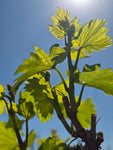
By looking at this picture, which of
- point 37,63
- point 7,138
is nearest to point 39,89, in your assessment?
point 37,63

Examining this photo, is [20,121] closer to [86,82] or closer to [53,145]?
[53,145]

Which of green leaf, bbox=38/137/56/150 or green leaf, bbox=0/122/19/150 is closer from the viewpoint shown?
green leaf, bbox=38/137/56/150

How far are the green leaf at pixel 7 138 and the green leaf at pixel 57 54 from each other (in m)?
0.90

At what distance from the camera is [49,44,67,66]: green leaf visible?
892 mm

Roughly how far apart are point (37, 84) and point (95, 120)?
1.21 ft

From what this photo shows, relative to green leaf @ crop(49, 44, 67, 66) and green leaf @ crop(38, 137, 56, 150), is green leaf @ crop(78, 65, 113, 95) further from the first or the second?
green leaf @ crop(38, 137, 56, 150)

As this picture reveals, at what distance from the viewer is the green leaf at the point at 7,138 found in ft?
5.06

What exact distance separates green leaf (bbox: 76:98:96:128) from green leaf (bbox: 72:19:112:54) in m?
0.73

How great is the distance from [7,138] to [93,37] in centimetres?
110

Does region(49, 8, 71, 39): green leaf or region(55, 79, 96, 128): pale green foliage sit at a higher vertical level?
region(49, 8, 71, 39): green leaf

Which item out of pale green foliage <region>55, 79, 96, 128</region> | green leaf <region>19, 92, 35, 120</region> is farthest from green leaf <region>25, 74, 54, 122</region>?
pale green foliage <region>55, 79, 96, 128</region>

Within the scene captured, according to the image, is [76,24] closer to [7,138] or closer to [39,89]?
[39,89]

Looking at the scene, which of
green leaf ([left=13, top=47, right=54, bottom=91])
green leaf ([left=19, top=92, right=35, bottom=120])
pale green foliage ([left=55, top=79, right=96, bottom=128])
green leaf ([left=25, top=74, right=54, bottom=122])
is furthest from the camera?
pale green foliage ([left=55, top=79, right=96, bottom=128])

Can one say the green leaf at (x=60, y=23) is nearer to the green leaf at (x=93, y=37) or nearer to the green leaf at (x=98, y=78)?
the green leaf at (x=93, y=37)
